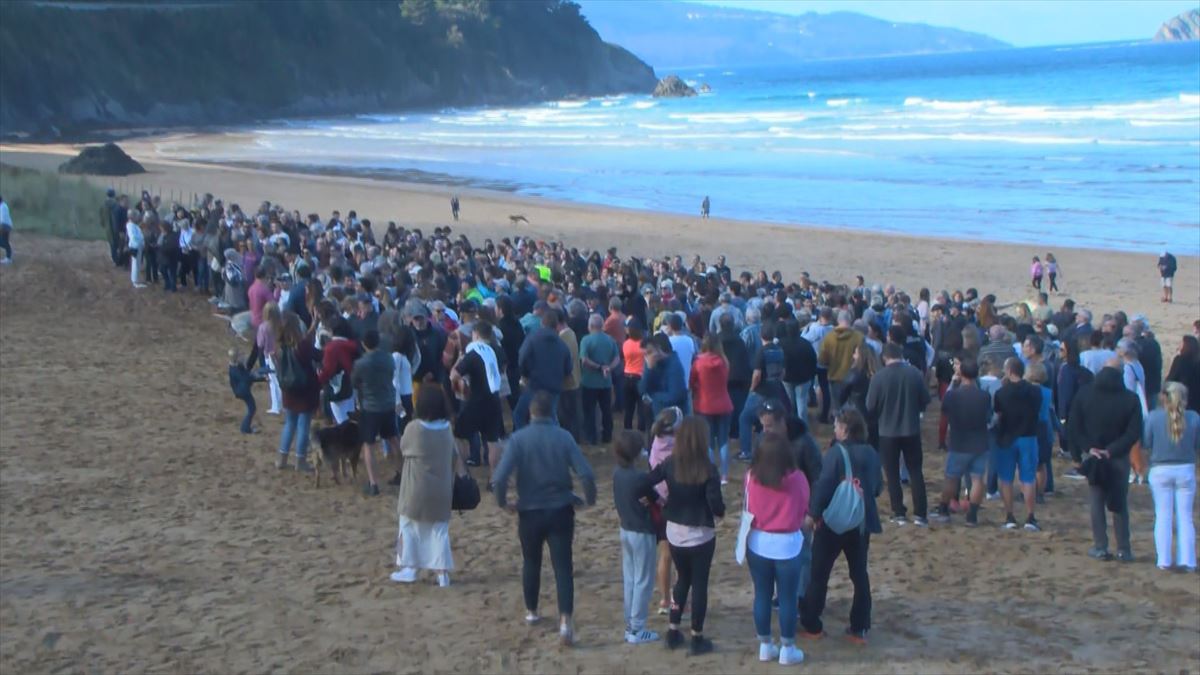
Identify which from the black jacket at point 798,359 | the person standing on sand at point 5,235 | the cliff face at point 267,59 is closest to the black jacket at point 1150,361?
the black jacket at point 798,359

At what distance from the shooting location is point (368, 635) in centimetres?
723

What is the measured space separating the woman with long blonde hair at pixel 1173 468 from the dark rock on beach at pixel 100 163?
35.9 m

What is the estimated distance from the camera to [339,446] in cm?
995

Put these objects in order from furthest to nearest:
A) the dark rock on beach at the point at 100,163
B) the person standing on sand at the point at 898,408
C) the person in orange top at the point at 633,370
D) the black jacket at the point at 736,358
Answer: the dark rock on beach at the point at 100,163
the person in orange top at the point at 633,370
the black jacket at the point at 736,358
the person standing on sand at the point at 898,408

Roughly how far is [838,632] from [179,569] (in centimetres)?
416

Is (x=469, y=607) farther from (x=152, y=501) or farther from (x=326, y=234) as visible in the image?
(x=326, y=234)

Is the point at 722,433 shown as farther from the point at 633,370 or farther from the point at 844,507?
the point at 844,507

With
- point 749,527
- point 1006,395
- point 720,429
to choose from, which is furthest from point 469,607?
point 1006,395

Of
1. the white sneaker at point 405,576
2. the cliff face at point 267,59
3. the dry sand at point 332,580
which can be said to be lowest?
the dry sand at point 332,580

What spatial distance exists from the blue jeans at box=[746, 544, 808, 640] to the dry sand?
9.4 inches

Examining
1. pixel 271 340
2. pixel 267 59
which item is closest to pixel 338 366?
pixel 271 340

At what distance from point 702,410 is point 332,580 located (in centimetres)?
316

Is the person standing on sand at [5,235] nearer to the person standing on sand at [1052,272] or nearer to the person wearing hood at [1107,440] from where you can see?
the person wearing hood at [1107,440]

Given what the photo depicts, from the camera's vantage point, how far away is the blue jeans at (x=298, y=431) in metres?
10.3
